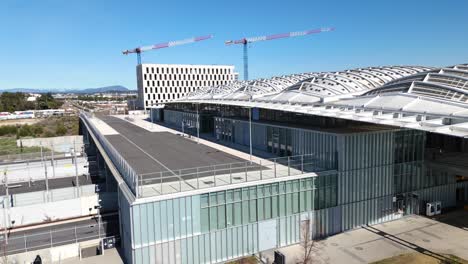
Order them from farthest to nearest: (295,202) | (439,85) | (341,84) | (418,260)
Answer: (341,84) → (439,85) → (295,202) → (418,260)

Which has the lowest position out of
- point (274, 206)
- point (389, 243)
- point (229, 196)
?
point (389, 243)

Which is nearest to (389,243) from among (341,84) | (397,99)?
(397,99)

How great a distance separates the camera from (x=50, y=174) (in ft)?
151

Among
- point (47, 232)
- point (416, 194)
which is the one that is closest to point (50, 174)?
point (47, 232)

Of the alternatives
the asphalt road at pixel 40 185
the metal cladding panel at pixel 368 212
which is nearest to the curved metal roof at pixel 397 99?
the metal cladding panel at pixel 368 212

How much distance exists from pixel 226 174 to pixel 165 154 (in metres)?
11.6

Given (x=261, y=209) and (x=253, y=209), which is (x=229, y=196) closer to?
(x=253, y=209)

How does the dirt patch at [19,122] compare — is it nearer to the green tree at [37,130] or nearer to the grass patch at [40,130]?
the grass patch at [40,130]

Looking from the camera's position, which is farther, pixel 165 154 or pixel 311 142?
pixel 165 154

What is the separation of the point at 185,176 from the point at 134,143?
2059 centimetres

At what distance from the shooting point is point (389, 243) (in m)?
24.7

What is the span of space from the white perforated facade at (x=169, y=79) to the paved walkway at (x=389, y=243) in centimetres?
11949

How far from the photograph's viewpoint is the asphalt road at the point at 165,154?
30.1 meters

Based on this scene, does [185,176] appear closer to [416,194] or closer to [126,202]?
[126,202]
